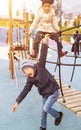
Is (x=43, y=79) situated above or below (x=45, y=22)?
below

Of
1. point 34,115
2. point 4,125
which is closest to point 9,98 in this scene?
point 34,115

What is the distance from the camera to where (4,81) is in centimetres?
893

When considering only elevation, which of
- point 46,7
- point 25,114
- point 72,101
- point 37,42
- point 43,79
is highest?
point 46,7

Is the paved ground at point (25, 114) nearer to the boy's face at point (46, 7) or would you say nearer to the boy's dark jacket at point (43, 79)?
the boy's dark jacket at point (43, 79)

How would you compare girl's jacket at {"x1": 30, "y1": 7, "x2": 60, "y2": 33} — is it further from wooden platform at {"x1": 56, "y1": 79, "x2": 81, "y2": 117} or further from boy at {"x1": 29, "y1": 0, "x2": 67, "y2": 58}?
wooden platform at {"x1": 56, "y1": 79, "x2": 81, "y2": 117}

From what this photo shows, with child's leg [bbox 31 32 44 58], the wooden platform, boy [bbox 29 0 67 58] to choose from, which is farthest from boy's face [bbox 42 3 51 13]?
the wooden platform

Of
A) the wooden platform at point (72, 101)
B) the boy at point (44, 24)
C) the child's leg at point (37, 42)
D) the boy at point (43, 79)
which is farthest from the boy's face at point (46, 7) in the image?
the boy at point (43, 79)

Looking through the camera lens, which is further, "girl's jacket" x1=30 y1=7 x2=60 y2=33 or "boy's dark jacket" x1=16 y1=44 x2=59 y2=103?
"girl's jacket" x1=30 y1=7 x2=60 y2=33

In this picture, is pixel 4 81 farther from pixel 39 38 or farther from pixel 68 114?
pixel 68 114

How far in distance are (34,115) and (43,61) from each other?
67.6 inches

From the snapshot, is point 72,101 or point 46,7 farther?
point 46,7

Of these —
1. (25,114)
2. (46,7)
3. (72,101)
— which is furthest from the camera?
(46,7)

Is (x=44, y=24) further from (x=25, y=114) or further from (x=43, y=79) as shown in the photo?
(x=43, y=79)

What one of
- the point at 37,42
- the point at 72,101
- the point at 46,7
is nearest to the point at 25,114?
the point at 72,101
